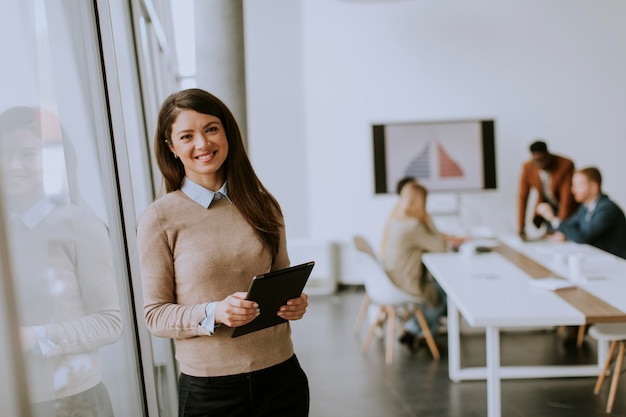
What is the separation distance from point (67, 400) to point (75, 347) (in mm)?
135

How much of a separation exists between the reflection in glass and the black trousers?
28 centimetres

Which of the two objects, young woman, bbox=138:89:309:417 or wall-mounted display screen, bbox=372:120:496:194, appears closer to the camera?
young woman, bbox=138:89:309:417

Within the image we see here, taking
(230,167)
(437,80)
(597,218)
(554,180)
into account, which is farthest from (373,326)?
(230,167)

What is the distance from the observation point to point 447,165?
7016 mm

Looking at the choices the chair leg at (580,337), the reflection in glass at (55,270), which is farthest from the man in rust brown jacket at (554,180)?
the reflection in glass at (55,270)

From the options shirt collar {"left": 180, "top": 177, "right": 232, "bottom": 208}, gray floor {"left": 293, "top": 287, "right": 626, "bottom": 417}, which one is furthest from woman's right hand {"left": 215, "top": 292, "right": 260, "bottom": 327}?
gray floor {"left": 293, "top": 287, "right": 626, "bottom": 417}

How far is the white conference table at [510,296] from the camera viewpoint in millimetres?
3111

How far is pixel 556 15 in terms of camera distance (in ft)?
22.5

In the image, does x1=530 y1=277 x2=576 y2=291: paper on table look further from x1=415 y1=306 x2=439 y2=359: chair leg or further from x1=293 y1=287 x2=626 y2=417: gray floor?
x1=415 y1=306 x2=439 y2=359: chair leg

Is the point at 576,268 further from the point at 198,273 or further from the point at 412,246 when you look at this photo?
the point at 198,273

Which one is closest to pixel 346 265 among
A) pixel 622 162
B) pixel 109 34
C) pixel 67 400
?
pixel 622 162

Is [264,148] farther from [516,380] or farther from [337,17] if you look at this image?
[516,380]

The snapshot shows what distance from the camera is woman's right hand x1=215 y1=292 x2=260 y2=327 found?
1.62 m

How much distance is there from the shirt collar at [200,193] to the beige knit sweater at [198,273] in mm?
13
